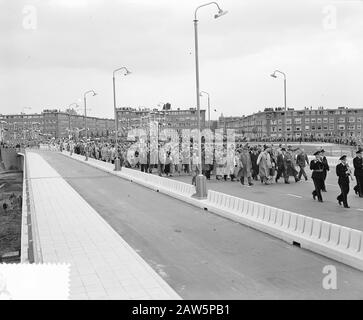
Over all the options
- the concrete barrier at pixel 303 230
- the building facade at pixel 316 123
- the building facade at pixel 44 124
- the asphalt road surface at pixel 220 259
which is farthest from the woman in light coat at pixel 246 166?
the building facade at pixel 44 124

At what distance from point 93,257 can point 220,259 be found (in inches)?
99.8

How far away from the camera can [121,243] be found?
10.2 metres

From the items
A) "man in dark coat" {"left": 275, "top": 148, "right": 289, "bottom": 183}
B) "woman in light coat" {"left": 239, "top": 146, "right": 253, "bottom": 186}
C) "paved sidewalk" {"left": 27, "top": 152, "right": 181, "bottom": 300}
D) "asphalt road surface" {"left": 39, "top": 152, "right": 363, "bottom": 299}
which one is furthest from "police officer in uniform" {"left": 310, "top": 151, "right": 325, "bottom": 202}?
"paved sidewalk" {"left": 27, "top": 152, "right": 181, "bottom": 300}

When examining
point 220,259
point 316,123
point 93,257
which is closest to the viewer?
point 93,257

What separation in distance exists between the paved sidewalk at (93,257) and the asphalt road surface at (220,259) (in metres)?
0.44

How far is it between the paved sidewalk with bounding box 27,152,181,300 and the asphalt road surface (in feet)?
1.43

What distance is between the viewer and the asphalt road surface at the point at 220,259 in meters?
7.34

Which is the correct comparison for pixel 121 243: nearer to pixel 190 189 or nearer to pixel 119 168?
pixel 190 189

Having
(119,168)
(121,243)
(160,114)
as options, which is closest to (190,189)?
(121,243)

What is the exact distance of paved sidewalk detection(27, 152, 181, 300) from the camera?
7.02 m

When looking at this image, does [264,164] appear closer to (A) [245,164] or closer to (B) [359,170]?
(A) [245,164]

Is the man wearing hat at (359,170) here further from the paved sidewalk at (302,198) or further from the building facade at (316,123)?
the building facade at (316,123)

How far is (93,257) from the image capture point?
908 cm

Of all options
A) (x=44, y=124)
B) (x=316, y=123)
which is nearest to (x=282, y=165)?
(x=316, y=123)
